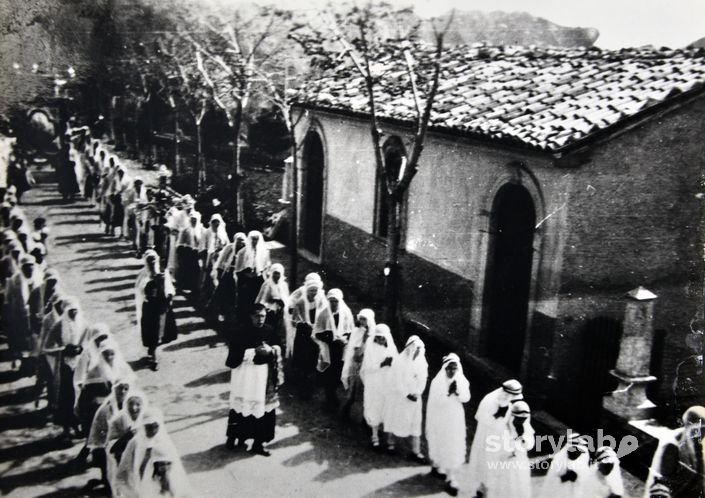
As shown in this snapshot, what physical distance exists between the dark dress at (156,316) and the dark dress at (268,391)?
73cm

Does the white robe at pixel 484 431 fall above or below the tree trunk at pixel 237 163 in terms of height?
below

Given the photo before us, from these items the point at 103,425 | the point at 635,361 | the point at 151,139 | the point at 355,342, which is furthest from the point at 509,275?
the point at 103,425

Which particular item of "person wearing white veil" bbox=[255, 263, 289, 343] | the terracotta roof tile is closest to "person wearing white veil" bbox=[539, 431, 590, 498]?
the terracotta roof tile

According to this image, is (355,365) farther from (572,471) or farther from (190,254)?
(572,471)

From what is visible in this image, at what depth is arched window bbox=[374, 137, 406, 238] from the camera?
8812 millimetres

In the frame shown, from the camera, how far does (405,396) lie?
23.0ft

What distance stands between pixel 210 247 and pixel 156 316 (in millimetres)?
1819

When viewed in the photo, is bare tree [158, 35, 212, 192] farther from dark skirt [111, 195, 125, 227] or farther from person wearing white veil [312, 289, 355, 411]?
person wearing white veil [312, 289, 355, 411]

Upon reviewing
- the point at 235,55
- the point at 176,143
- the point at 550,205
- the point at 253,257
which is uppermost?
the point at 235,55

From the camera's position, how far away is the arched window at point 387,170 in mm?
8812

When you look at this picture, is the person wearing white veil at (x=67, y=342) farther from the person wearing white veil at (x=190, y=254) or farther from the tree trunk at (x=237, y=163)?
the tree trunk at (x=237, y=163)

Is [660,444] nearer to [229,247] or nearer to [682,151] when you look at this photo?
[682,151]

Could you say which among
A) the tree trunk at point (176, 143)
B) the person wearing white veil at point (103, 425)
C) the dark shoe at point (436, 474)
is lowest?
the dark shoe at point (436, 474)

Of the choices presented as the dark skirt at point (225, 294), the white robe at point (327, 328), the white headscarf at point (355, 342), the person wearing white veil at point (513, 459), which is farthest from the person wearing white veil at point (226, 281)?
the person wearing white veil at point (513, 459)
